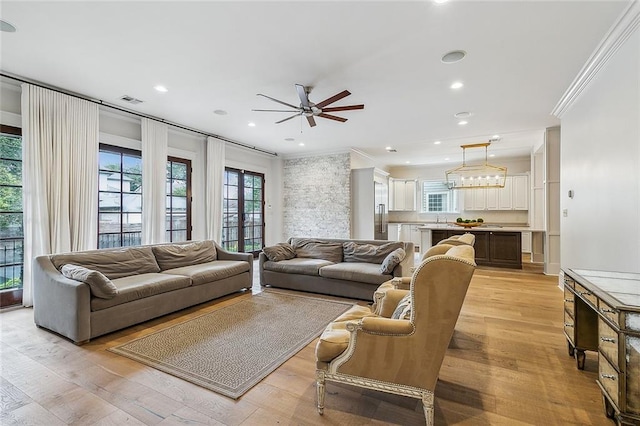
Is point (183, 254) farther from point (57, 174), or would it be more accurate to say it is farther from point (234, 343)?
point (234, 343)

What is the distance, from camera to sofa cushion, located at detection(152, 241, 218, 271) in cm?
436

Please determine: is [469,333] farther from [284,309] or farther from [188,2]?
[188,2]

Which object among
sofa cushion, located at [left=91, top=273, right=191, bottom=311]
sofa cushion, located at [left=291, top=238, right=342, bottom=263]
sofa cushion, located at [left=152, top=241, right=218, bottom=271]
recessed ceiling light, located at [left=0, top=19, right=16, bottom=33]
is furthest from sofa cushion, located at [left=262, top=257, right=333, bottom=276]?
recessed ceiling light, located at [left=0, top=19, right=16, bottom=33]

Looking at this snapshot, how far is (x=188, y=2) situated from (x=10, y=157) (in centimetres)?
356

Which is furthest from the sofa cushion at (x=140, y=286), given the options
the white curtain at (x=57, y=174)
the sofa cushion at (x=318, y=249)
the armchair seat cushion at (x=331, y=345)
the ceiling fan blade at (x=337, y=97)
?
the ceiling fan blade at (x=337, y=97)

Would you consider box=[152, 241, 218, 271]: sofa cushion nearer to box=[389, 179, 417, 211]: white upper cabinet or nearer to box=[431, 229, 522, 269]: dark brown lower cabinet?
box=[431, 229, 522, 269]: dark brown lower cabinet

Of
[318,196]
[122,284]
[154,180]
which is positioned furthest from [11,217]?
[318,196]

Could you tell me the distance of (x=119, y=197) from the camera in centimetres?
507

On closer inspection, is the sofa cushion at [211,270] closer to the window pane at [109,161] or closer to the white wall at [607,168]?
the window pane at [109,161]

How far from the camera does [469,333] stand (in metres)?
3.16

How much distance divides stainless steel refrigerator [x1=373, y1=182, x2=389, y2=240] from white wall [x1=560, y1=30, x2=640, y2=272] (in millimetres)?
4048

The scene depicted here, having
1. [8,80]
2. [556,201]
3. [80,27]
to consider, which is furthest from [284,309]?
[556,201]

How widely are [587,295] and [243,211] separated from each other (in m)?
6.82

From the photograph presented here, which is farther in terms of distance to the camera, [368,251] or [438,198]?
[438,198]
